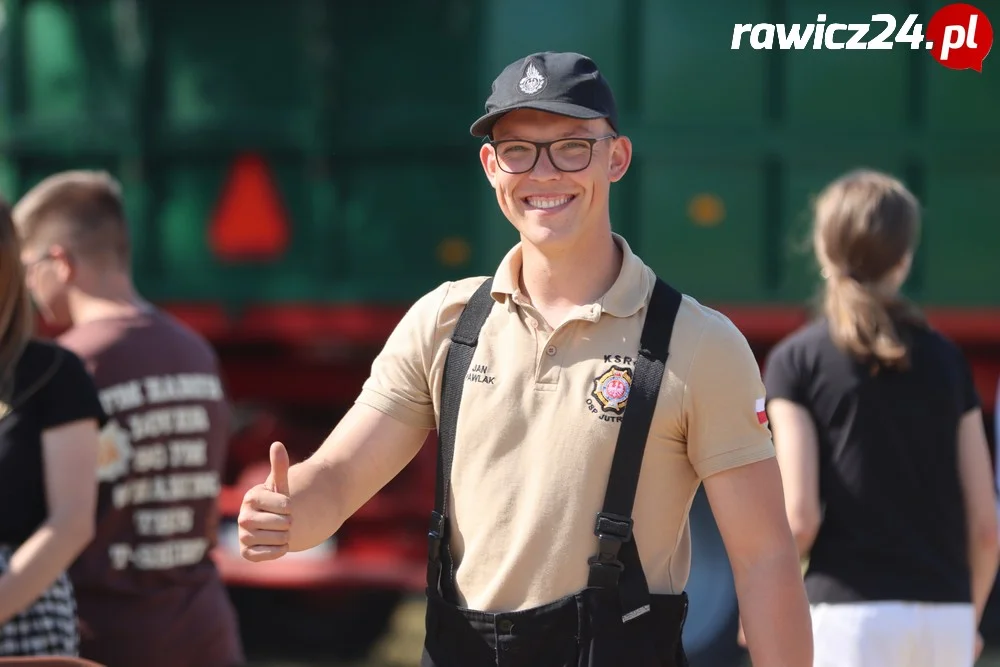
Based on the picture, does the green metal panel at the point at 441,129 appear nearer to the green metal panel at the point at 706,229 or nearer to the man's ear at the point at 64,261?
the green metal panel at the point at 706,229

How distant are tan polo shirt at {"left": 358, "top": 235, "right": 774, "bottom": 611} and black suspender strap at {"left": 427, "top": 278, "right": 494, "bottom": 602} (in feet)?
0.05

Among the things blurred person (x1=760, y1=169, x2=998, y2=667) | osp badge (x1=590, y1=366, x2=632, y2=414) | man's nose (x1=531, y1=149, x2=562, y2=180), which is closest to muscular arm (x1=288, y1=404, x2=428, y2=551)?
osp badge (x1=590, y1=366, x2=632, y2=414)

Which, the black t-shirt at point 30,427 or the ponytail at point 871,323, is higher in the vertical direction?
the ponytail at point 871,323

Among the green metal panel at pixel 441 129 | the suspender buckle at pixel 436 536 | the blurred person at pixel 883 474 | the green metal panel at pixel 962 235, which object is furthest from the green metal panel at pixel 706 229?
the suspender buckle at pixel 436 536

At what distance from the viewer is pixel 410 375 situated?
7.71 ft

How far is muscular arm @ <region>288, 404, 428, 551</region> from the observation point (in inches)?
87.0

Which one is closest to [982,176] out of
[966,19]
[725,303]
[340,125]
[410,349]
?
[966,19]

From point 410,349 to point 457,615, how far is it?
446mm

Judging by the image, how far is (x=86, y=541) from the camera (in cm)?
284

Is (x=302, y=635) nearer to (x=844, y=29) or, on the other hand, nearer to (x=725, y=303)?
(x=725, y=303)

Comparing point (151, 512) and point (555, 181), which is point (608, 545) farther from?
point (151, 512)

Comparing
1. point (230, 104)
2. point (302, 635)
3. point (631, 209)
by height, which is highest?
point (230, 104)

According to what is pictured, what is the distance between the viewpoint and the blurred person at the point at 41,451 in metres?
2.78

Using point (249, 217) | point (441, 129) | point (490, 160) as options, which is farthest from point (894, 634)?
point (249, 217)
